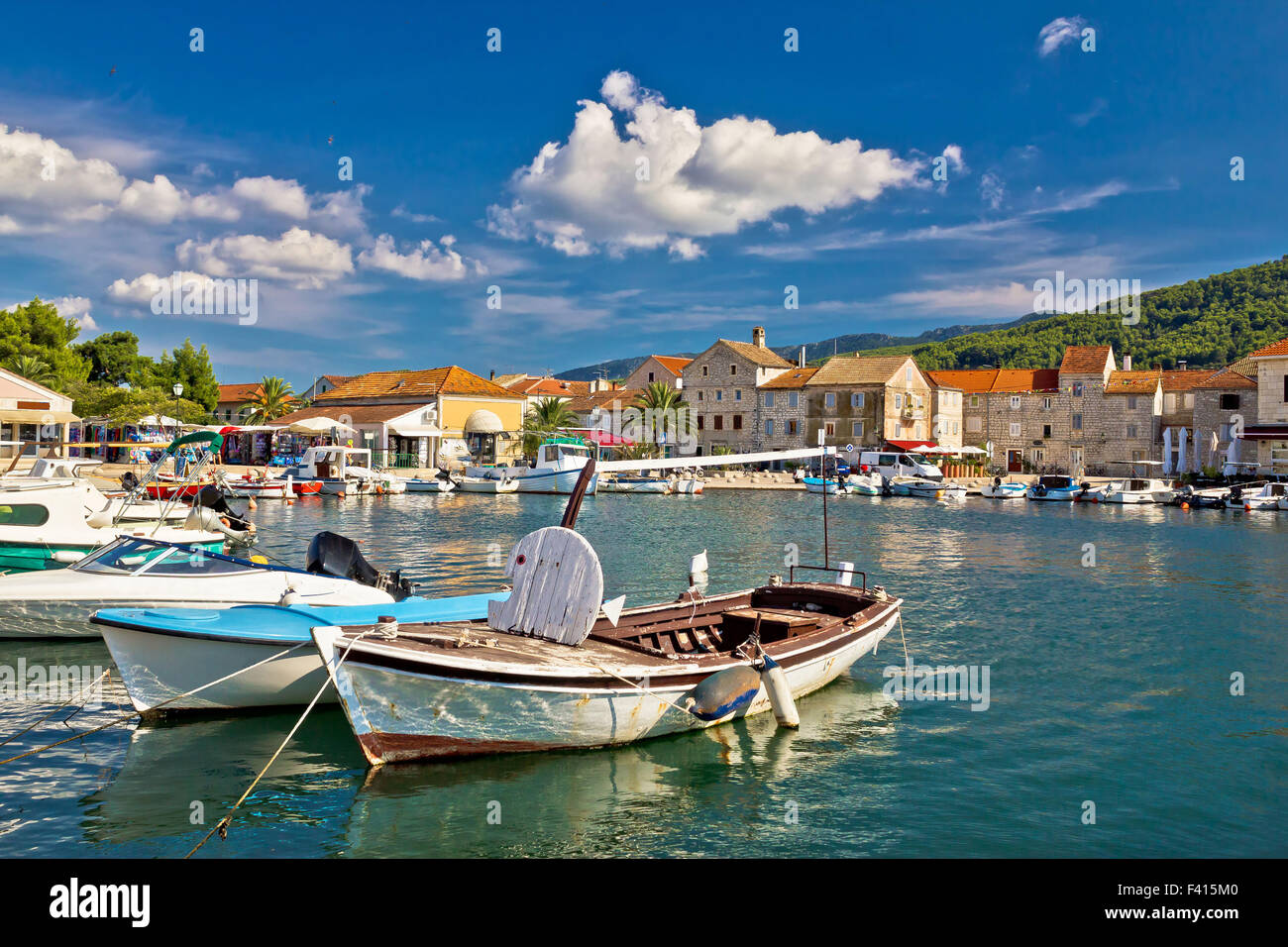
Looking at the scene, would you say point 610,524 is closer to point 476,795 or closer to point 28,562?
point 28,562

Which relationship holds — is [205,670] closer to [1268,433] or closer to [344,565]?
[344,565]

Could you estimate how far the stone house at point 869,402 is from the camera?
74.9m

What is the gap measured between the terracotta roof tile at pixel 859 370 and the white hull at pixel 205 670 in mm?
68594

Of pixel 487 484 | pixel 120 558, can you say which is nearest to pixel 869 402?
pixel 487 484

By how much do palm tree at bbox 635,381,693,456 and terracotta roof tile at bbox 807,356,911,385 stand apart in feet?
40.5

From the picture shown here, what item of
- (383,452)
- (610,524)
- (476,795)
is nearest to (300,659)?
(476,795)

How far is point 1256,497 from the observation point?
5091 centimetres

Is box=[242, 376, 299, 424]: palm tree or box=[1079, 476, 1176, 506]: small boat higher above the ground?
box=[242, 376, 299, 424]: palm tree

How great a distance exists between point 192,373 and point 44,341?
1513 cm

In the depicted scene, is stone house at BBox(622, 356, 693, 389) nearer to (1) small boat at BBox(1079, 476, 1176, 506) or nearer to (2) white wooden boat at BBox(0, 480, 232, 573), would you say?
(1) small boat at BBox(1079, 476, 1176, 506)

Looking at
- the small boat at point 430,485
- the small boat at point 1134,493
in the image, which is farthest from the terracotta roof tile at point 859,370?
the small boat at point 430,485

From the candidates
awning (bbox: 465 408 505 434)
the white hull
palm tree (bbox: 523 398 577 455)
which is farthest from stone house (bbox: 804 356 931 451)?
the white hull

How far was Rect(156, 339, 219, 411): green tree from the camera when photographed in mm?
77938
